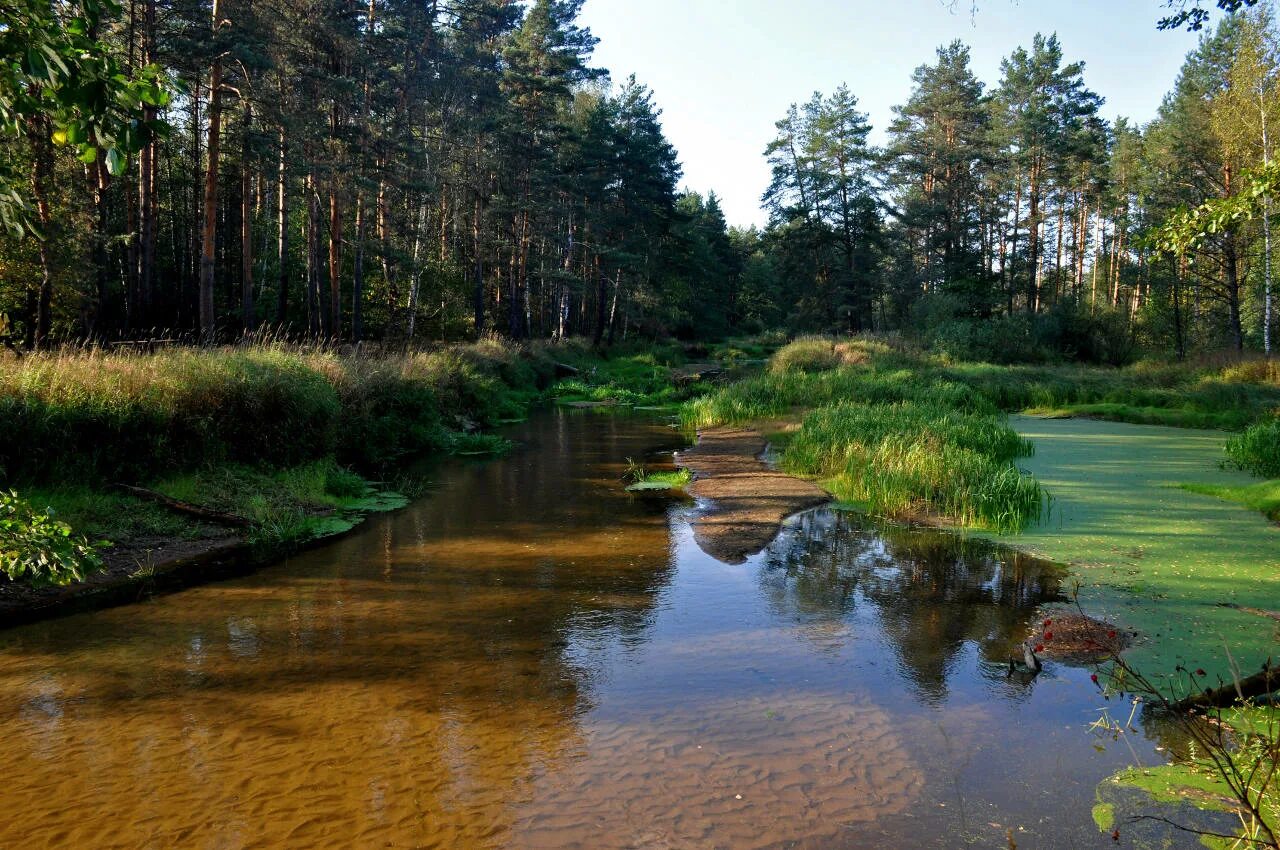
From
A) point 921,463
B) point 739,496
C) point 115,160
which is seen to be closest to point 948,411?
point 921,463

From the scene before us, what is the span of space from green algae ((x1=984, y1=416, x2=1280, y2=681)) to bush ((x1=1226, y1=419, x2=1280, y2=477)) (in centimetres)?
32

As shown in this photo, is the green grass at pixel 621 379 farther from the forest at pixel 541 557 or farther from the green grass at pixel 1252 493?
the green grass at pixel 1252 493

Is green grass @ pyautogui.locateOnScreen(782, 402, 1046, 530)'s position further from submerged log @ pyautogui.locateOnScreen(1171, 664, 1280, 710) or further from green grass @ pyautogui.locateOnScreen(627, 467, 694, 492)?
submerged log @ pyautogui.locateOnScreen(1171, 664, 1280, 710)

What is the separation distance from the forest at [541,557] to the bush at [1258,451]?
0.07 meters

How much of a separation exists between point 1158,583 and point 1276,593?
2.74 feet

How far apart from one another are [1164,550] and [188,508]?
35.6 feet

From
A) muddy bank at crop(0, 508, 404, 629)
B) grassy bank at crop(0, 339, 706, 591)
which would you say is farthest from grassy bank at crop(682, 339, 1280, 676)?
muddy bank at crop(0, 508, 404, 629)

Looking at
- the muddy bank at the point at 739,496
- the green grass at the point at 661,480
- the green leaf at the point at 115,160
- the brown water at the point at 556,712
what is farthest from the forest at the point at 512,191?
the green grass at the point at 661,480

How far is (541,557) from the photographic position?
28.2 ft

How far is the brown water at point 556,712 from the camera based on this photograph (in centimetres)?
378

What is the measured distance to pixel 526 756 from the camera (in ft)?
14.4

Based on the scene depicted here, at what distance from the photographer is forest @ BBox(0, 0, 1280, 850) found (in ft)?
12.5

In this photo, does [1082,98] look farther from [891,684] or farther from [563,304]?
[891,684]

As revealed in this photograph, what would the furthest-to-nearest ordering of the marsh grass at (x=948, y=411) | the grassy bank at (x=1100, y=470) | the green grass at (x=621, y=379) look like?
the green grass at (x=621, y=379) → the marsh grass at (x=948, y=411) → the grassy bank at (x=1100, y=470)
